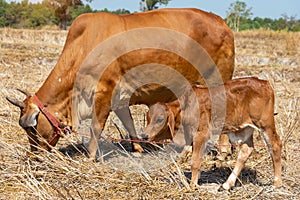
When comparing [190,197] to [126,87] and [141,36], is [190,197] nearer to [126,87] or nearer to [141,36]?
[126,87]

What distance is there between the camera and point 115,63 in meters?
5.48

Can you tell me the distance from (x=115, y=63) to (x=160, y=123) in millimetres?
1312

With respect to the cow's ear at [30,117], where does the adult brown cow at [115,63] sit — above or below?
above

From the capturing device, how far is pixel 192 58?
591 cm

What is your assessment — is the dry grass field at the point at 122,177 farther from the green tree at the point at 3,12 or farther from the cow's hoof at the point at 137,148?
the green tree at the point at 3,12

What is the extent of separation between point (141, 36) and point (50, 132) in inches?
62.0

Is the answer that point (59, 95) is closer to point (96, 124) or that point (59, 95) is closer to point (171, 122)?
point (96, 124)

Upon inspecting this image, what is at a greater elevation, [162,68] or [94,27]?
[94,27]

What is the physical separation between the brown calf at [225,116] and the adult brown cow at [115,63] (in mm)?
1166

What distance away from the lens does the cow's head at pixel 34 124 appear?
5.02 meters

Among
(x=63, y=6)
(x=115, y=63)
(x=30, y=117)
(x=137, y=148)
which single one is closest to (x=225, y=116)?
(x=115, y=63)

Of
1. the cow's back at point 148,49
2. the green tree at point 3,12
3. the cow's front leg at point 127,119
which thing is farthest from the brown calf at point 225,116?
the green tree at point 3,12

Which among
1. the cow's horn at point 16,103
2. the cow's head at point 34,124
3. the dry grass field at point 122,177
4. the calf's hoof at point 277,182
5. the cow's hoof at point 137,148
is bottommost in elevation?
the cow's hoof at point 137,148

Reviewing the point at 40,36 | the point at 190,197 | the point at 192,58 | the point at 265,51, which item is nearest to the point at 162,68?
the point at 192,58
